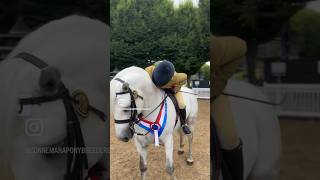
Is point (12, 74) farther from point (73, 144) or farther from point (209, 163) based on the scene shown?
point (209, 163)

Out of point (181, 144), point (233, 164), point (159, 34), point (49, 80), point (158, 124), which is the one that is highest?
point (159, 34)

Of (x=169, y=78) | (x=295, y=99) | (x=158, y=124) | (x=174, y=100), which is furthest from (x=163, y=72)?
(x=295, y=99)

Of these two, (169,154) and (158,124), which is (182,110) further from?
(169,154)

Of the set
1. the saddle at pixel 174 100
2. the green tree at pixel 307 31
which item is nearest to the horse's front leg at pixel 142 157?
the saddle at pixel 174 100

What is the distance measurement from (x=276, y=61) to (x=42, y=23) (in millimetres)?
→ 1431

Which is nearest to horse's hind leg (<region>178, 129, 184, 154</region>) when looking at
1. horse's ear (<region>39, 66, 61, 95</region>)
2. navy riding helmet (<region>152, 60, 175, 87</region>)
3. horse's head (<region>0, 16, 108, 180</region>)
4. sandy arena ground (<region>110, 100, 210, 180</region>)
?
sandy arena ground (<region>110, 100, 210, 180</region>)

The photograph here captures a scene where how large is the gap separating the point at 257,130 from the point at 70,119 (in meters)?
1.14

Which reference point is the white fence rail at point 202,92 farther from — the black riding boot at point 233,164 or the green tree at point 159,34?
the black riding boot at point 233,164

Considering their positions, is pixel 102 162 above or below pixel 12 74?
below

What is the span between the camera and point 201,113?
2.58 metres

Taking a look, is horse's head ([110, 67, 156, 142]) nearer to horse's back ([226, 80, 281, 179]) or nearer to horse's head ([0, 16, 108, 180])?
horse's head ([0, 16, 108, 180])

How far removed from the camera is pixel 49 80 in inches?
103

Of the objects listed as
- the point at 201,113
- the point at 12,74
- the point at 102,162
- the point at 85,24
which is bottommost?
the point at 102,162

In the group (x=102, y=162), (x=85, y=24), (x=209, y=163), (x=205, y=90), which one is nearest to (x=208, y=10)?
(x=205, y=90)
